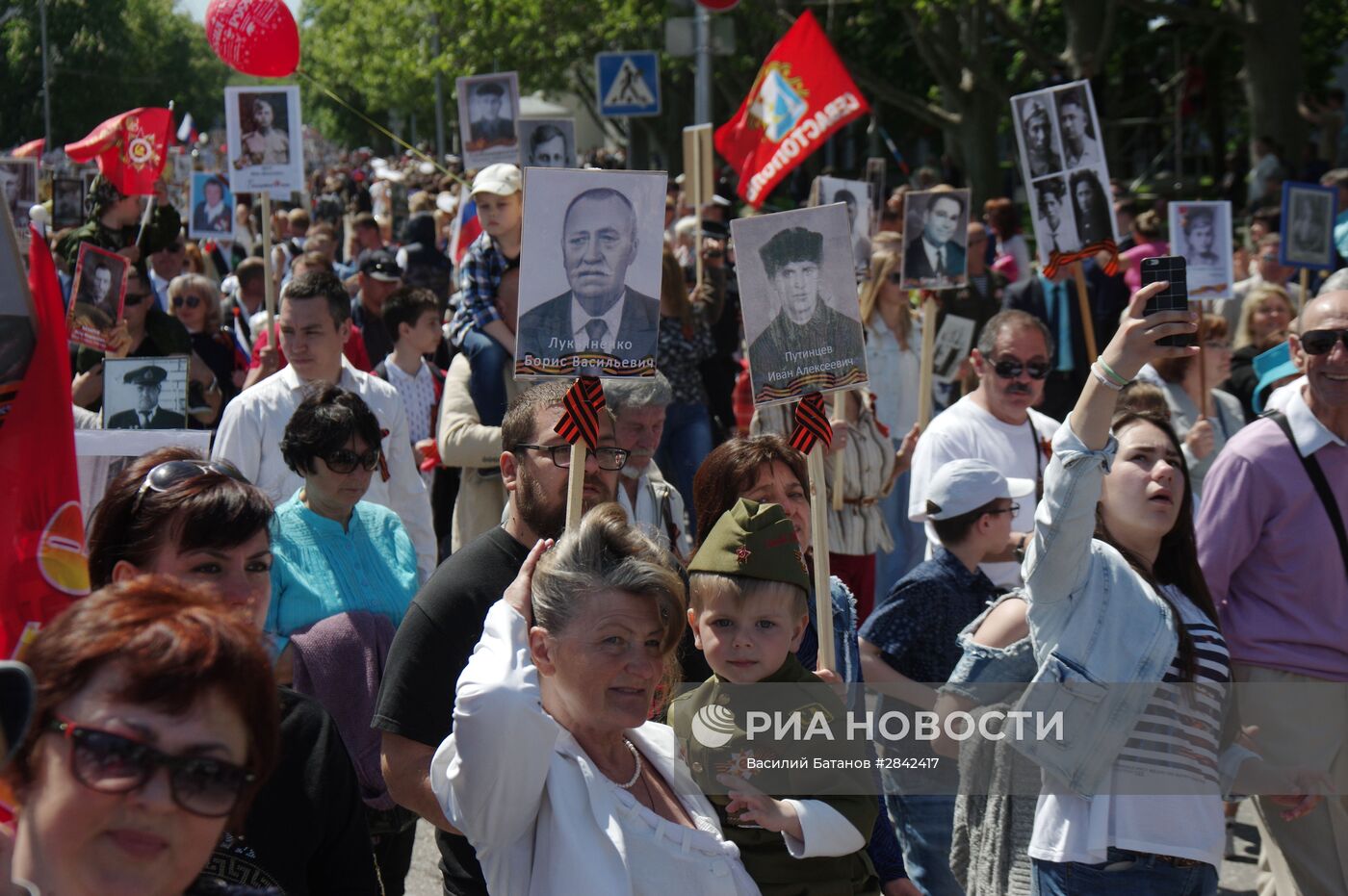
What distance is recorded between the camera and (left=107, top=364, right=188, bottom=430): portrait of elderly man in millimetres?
5699

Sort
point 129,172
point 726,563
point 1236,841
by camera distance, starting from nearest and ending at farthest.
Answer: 1. point 726,563
2. point 1236,841
3. point 129,172

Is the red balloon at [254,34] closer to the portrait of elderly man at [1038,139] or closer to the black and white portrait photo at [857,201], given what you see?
the black and white portrait photo at [857,201]

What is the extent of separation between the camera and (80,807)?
182 cm

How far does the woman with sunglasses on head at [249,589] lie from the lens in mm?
2627

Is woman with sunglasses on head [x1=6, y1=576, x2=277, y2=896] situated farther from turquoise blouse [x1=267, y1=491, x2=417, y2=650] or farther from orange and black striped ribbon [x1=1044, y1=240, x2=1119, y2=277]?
orange and black striped ribbon [x1=1044, y1=240, x2=1119, y2=277]

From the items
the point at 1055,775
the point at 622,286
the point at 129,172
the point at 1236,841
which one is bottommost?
the point at 1236,841

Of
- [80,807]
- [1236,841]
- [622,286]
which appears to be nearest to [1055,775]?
[622,286]

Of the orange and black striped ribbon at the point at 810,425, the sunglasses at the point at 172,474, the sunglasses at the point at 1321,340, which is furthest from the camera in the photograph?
the sunglasses at the point at 1321,340

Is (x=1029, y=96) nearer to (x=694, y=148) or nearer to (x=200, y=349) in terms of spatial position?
(x=694, y=148)

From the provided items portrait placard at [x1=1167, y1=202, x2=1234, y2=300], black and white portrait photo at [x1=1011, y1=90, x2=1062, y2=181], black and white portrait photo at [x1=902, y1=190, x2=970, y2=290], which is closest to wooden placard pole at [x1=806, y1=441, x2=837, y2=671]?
black and white portrait photo at [x1=1011, y1=90, x2=1062, y2=181]

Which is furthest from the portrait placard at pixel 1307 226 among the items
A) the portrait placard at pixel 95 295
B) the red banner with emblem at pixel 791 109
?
the portrait placard at pixel 95 295

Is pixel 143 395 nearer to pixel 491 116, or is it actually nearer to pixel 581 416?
pixel 581 416

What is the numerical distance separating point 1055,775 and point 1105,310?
7660 mm

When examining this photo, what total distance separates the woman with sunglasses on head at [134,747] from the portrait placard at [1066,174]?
550 centimetres
